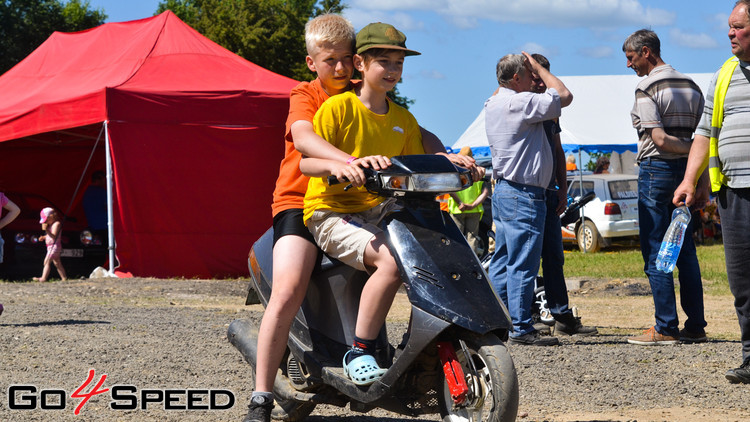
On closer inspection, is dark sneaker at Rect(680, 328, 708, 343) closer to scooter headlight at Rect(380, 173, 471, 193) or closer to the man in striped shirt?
the man in striped shirt

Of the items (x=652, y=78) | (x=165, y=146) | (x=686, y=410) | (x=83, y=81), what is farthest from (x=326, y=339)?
(x=83, y=81)

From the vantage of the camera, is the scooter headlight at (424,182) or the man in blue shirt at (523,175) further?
the man in blue shirt at (523,175)

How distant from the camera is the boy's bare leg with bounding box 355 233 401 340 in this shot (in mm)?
4016

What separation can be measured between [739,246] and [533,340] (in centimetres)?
181

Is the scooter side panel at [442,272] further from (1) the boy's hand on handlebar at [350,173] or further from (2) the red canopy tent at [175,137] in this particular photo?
(2) the red canopy tent at [175,137]

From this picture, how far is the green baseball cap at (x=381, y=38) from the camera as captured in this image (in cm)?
417

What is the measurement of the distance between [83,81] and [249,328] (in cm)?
1097

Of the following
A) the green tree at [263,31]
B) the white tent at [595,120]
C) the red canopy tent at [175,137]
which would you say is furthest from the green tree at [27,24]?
the red canopy tent at [175,137]

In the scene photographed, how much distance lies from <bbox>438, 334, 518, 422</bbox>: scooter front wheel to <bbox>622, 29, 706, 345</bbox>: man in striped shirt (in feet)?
11.8

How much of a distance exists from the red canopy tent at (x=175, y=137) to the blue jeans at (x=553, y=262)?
7.67m

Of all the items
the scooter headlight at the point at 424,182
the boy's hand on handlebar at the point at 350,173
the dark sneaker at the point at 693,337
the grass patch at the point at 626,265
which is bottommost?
the grass patch at the point at 626,265

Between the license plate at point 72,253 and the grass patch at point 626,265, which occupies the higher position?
the license plate at point 72,253

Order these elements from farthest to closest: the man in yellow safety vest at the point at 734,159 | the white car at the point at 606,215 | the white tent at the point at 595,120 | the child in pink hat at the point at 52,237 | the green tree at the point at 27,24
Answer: the green tree at the point at 27,24 < the white tent at the point at 595,120 < the white car at the point at 606,215 < the child in pink hat at the point at 52,237 < the man in yellow safety vest at the point at 734,159

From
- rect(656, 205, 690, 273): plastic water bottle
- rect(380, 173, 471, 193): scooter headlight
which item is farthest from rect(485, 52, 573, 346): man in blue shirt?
rect(380, 173, 471, 193): scooter headlight
